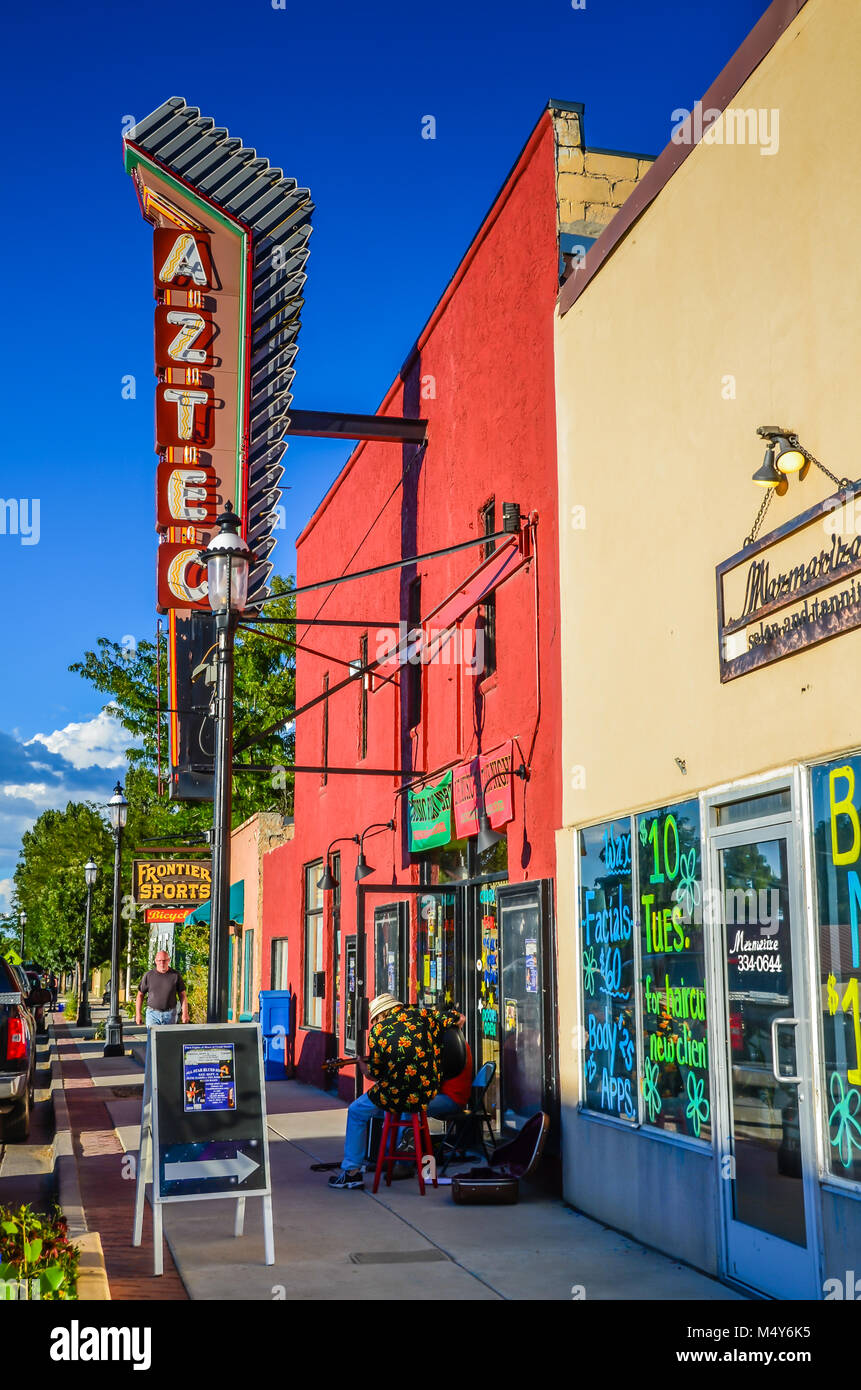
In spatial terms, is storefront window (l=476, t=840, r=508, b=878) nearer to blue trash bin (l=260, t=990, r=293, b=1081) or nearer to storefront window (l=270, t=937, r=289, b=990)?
blue trash bin (l=260, t=990, r=293, b=1081)

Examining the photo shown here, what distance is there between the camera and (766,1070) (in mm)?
6609

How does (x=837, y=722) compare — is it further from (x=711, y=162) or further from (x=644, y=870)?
(x=711, y=162)

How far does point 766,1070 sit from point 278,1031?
14.9m

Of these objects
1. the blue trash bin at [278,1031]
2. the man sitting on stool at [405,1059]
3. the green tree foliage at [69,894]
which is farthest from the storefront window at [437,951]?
the green tree foliage at [69,894]

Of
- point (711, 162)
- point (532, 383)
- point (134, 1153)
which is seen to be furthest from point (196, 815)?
point (711, 162)

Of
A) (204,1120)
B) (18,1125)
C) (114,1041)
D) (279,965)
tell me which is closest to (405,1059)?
(204,1120)

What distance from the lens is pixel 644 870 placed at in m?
8.34

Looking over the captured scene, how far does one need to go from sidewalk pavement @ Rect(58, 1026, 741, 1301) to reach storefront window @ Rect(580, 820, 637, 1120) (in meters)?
0.90

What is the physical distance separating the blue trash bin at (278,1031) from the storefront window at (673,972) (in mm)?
13040

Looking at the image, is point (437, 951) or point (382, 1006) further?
point (437, 951)

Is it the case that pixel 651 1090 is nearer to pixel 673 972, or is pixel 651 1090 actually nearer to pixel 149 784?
pixel 673 972

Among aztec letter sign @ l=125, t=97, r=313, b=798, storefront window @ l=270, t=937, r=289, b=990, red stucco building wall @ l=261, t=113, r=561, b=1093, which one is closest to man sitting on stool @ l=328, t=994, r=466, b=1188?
red stucco building wall @ l=261, t=113, r=561, b=1093

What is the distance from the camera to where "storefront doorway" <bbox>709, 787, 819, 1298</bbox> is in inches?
244

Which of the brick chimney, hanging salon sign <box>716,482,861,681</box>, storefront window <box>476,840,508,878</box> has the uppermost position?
the brick chimney
